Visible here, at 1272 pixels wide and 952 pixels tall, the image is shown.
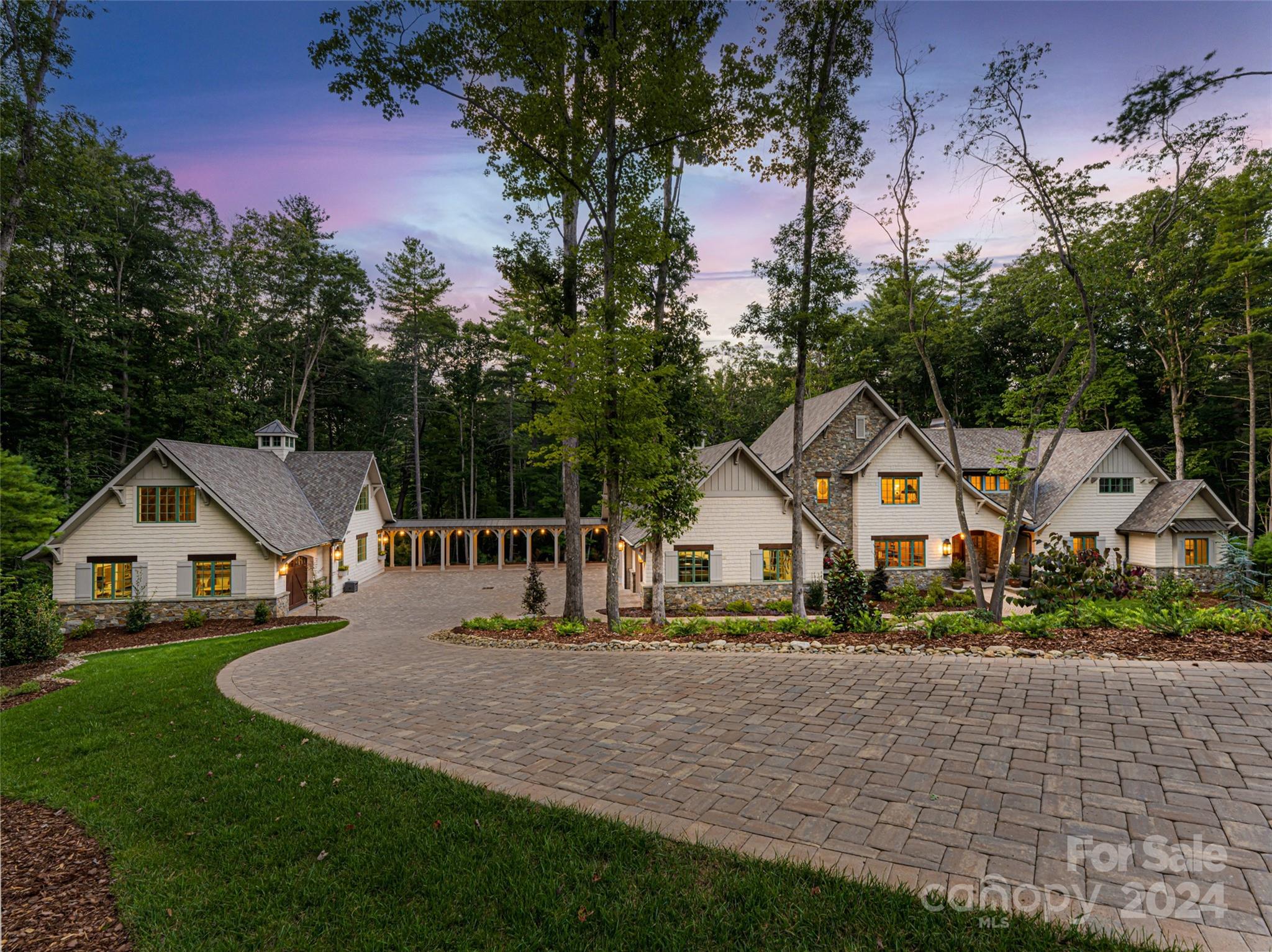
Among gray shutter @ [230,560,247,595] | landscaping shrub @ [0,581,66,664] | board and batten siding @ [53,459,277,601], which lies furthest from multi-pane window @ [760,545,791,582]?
landscaping shrub @ [0,581,66,664]

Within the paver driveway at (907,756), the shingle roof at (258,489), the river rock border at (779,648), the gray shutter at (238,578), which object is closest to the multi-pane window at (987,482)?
the river rock border at (779,648)

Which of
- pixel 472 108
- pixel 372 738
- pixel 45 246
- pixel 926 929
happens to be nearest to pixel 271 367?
pixel 45 246

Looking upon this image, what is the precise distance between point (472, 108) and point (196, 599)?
16089 millimetres

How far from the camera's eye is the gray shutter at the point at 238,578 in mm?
15531

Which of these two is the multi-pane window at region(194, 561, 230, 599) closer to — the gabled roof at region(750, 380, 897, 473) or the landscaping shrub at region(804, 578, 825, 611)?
the landscaping shrub at region(804, 578, 825, 611)

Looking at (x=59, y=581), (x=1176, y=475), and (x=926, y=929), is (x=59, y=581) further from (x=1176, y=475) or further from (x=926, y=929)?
(x=1176, y=475)

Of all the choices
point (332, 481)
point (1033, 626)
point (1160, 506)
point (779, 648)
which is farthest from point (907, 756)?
point (1160, 506)

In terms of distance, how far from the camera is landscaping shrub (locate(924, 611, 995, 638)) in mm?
8812

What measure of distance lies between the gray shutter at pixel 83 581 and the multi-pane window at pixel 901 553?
26332 millimetres

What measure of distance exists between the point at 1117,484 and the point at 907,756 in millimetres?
24935

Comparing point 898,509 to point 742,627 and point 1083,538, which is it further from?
point 742,627

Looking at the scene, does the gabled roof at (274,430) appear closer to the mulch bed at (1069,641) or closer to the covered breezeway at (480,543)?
the covered breezeway at (480,543)

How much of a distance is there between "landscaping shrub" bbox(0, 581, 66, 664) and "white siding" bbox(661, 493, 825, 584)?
596 inches

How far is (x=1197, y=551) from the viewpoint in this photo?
2000cm
